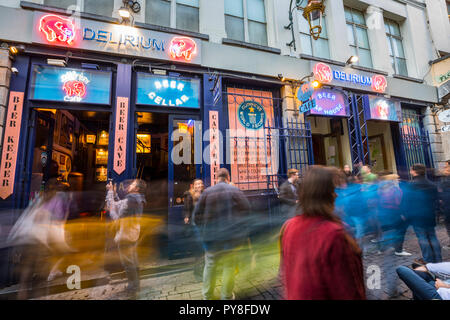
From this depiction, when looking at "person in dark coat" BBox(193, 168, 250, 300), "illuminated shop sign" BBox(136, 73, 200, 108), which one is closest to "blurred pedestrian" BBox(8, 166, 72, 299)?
"illuminated shop sign" BBox(136, 73, 200, 108)

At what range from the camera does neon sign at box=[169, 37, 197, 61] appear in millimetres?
6195

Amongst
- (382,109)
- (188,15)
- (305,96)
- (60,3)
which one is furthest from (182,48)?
(382,109)

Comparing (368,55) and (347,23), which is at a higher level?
(347,23)

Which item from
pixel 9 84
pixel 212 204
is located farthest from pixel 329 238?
pixel 9 84

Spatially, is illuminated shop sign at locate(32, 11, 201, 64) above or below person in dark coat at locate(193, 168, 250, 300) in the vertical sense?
above

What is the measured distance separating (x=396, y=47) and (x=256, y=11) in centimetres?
791

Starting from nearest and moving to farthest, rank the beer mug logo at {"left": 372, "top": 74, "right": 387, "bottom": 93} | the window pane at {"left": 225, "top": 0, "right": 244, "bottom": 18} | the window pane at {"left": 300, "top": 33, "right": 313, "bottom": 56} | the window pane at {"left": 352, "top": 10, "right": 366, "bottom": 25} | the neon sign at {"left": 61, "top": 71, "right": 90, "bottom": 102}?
the neon sign at {"left": 61, "top": 71, "right": 90, "bottom": 102}, the window pane at {"left": 225, "top": 0, "right": 244, "bottom": 18}, the window pane at {"left": 300, "top": 33, "right": 313, "bottom": 56}, the beer mug logo at {"left": 372, "top": 74, "right": 387, "bottom": 93}, the window pane at {"left": 352, "top": 10, "right": 366, "bottom": 25}

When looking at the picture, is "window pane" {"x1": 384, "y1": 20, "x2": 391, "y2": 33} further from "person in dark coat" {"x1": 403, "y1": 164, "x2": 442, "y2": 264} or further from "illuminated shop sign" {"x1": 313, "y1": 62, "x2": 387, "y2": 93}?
"person in dark coat" {"x1": 403, "y1": 164, "x2": 442, "y2": 264}

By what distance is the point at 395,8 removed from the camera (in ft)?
33.3

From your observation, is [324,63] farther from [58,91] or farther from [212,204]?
[58,91]

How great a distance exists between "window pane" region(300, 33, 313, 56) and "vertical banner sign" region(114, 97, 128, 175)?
7218 millimetres

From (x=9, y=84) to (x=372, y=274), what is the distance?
30.0ft

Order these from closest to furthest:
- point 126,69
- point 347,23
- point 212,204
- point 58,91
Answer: point 212,204, point 58,91, point 126,69, point 347,23

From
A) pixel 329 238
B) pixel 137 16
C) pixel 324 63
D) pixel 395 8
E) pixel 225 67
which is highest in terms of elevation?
pixel 395 8
